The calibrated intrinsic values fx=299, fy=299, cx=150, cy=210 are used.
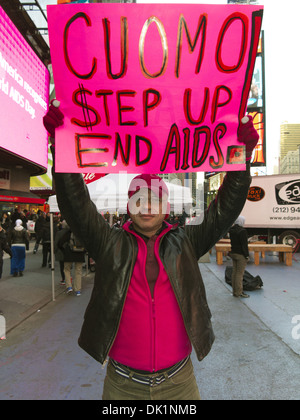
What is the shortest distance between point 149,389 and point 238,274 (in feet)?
18.2

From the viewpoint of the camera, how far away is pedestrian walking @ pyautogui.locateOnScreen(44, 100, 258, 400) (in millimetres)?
1597

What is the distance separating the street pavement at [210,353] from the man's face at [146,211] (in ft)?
7.15

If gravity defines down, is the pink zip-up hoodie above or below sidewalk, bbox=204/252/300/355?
above

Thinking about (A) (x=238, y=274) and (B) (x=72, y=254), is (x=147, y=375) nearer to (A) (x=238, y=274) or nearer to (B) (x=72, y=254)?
(A) (x=238, y=274)

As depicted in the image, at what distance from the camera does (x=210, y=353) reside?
13.1 feet

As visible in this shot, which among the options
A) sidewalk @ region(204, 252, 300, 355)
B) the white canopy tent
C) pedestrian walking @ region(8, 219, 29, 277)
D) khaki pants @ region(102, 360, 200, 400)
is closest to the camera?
khaki pants @ region(102, 360, 200, 400)

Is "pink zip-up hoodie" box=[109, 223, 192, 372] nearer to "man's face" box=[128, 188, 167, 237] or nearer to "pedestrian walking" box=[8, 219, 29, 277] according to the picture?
"man's face" box=[128, 188, 167, 237]

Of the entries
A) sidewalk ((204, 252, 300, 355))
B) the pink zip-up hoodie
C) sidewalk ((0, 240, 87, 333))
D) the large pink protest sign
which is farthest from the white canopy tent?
the pink zip-up hoodie

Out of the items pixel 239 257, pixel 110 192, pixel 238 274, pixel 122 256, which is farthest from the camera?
pixel 110 192

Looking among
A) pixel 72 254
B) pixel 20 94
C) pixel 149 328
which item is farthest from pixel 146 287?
pixel 20 94

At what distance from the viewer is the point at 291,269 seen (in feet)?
32.8

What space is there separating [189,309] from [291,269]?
9.58 meters

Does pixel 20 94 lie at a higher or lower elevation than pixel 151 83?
higher
